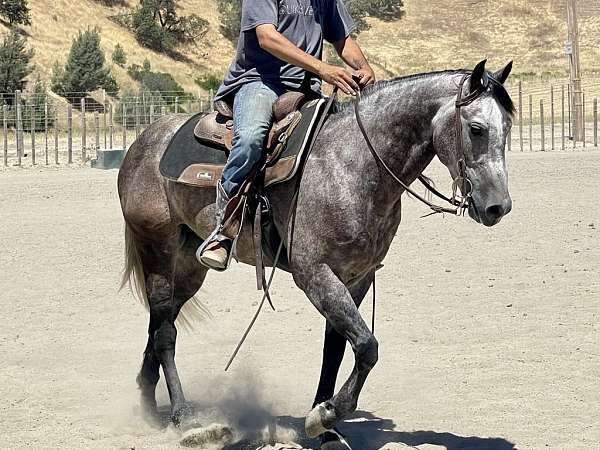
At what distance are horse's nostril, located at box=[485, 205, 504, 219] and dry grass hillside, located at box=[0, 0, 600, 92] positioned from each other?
4671 cm


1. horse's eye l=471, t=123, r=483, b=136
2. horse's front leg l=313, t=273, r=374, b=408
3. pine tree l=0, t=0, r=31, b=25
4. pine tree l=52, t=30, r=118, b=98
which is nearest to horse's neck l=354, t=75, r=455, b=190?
horse's eye l=471, t=123, r=483, b=136

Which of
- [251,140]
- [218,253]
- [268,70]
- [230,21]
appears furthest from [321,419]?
[230,21]

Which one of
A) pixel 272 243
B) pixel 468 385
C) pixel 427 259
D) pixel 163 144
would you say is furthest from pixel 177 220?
pixel 427 259

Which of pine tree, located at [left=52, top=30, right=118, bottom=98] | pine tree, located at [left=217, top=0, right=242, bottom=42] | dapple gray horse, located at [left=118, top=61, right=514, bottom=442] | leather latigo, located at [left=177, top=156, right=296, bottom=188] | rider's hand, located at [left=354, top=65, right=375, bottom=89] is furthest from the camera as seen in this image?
pine tree, located at [left=217, top=0, right=242, bottom=42]

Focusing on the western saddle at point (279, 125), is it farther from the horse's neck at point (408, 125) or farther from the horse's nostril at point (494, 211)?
the horse's nostril at point (494, 211)

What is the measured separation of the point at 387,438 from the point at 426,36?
6975cm

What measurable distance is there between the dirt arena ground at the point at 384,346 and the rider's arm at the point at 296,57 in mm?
1927

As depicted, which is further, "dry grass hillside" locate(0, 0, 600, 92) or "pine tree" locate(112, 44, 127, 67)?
"dry grass hillside" locate(0, 0, 600, 92)

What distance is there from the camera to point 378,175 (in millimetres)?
4953

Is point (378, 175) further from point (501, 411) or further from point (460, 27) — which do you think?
point (460, 27)

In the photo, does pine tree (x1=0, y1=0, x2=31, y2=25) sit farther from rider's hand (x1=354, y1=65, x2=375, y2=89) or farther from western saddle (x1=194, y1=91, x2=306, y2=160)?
rider's hand (x1=354, y1=65, x2=375, y2=89)

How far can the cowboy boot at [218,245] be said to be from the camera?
539cm

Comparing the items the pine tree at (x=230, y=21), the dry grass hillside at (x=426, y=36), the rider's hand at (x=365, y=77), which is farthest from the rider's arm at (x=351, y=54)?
the pine tree at (x=230, y=21)

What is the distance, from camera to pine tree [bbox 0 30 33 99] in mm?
40719
